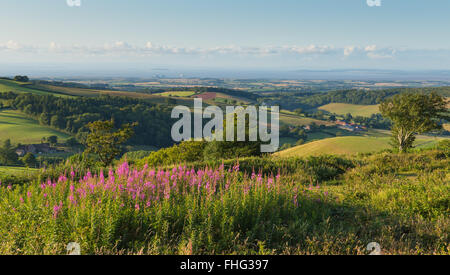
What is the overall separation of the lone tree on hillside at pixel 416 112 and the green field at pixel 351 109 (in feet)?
387

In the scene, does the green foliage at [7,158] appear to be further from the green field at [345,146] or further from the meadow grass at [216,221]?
the meadow grass at [216,221]

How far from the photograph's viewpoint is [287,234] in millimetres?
4637

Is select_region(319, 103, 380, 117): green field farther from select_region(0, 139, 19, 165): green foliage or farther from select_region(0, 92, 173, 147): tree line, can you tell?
select_region(0, 139, 19, 165): green foliage

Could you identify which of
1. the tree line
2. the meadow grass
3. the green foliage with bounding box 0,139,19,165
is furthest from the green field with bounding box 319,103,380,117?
the meadow grass

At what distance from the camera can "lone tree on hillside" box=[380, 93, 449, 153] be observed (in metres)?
33.0

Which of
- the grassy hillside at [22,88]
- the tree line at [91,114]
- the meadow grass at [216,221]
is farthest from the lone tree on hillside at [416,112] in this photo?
the grassy hillside at [22,88]

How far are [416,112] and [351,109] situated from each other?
139 metres

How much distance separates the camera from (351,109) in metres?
163

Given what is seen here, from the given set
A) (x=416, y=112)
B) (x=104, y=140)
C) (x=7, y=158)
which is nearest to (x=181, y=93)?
(x=7, y=158)

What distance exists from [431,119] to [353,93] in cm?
16621

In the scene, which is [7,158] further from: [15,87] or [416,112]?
[15,87]

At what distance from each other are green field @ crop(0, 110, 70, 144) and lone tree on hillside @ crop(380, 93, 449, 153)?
77910mm

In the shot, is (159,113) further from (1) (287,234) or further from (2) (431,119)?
(1) (287,234)

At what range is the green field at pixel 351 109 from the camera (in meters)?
150
